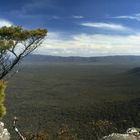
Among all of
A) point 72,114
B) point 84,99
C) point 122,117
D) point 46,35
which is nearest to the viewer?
point 46,35

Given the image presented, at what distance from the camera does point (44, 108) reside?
263ft

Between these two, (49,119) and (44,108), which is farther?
(44,108)

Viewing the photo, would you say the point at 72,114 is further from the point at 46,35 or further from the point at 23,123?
the point at 46,35

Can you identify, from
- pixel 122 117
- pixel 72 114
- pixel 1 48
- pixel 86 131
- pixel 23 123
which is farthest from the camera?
pixel 72 114

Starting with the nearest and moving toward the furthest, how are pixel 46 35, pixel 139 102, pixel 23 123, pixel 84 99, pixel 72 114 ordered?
pixel 46 35 → pixel 23 123 → pixel 72 114 → pixel 139 102 → pixel 84 99

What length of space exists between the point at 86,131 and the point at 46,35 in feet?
79.3

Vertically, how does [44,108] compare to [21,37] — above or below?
below

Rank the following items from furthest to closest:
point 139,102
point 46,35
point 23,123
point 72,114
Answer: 1. point 139,102
2. point 72,114
3. point 23,123
4. point 46,35

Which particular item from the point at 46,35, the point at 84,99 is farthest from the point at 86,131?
the point at 84,99

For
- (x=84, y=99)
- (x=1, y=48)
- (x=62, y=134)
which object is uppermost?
(x=1, y=48)

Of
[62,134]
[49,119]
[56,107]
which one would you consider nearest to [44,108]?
[56,107]

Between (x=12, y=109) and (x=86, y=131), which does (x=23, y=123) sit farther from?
(x=12, y=109)

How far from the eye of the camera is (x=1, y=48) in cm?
2822

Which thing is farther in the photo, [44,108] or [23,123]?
[44,108]
